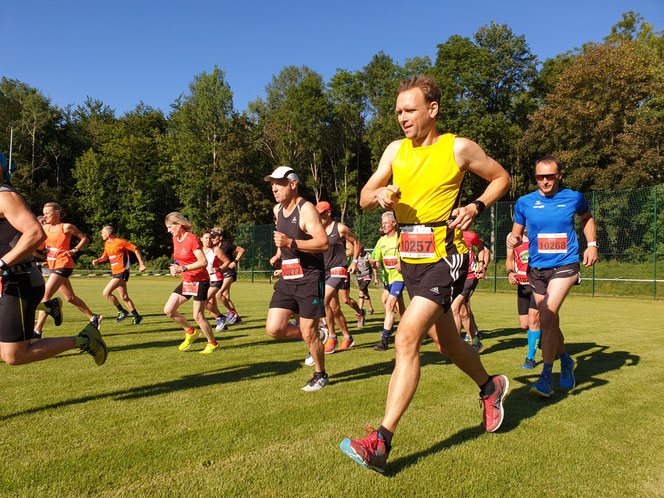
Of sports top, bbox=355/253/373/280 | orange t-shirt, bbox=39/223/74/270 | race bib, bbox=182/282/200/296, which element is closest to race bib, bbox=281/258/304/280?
race bib, bbox=182/282/200/296

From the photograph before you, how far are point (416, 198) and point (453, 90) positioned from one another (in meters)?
37.1

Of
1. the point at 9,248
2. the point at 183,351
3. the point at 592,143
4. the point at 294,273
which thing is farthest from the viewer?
the point at 592,143

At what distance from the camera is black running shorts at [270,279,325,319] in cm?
518

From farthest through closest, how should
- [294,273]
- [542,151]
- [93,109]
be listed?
[93,109] < [542,151] < [294,273]

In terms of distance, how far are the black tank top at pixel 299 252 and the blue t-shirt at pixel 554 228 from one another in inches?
97.0

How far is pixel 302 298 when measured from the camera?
17.2 feet

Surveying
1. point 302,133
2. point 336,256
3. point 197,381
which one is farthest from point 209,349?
point 302,133

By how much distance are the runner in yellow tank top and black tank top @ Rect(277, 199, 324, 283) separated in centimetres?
180

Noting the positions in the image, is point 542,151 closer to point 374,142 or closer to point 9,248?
point 374,142

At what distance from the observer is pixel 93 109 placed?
198 ft

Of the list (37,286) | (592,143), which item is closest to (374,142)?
(592,143)

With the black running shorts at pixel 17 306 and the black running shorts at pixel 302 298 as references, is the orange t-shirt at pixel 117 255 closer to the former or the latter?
the black running shorts at pixel 302 298

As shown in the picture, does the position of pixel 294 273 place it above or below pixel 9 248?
below

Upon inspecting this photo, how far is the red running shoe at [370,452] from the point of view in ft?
9.52
